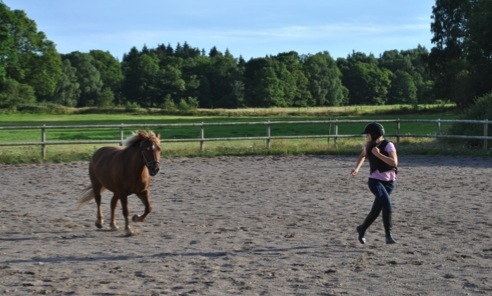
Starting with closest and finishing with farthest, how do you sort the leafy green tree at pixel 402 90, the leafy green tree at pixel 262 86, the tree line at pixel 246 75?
the tree line at pixel 246 75
the leafy green tree at pixel 262 86
the leafy green tree at pixel 402 90

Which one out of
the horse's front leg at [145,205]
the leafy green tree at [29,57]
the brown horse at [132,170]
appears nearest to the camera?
the brown horse at [132,170]

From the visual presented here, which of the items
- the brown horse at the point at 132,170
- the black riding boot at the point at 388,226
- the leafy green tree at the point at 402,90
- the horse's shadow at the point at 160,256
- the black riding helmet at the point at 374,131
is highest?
the leafy green tree at the point at 402,90

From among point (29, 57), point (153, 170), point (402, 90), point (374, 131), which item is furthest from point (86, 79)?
point (374, 131)

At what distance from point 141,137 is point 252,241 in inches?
85.7

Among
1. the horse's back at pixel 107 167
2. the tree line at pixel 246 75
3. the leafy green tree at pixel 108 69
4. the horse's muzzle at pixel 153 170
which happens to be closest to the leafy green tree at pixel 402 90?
the tree line at pixel 246 75

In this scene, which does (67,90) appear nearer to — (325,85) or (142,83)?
(142,83)

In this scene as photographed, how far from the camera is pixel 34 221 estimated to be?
1033cm

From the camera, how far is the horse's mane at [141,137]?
9367mm

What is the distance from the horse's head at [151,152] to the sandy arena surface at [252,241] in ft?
3.00

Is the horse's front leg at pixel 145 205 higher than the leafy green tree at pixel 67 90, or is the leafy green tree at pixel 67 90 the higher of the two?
the leafy green tree at pixel 67 90

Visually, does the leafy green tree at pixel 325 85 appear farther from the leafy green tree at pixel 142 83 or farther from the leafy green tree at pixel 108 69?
the leafy green tree at pixel 108 69

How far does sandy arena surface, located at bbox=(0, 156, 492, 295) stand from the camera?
21.4 feet

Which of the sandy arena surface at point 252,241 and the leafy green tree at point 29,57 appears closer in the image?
the sandy arena surface at point 252,241

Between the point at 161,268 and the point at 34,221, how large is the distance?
390cm
